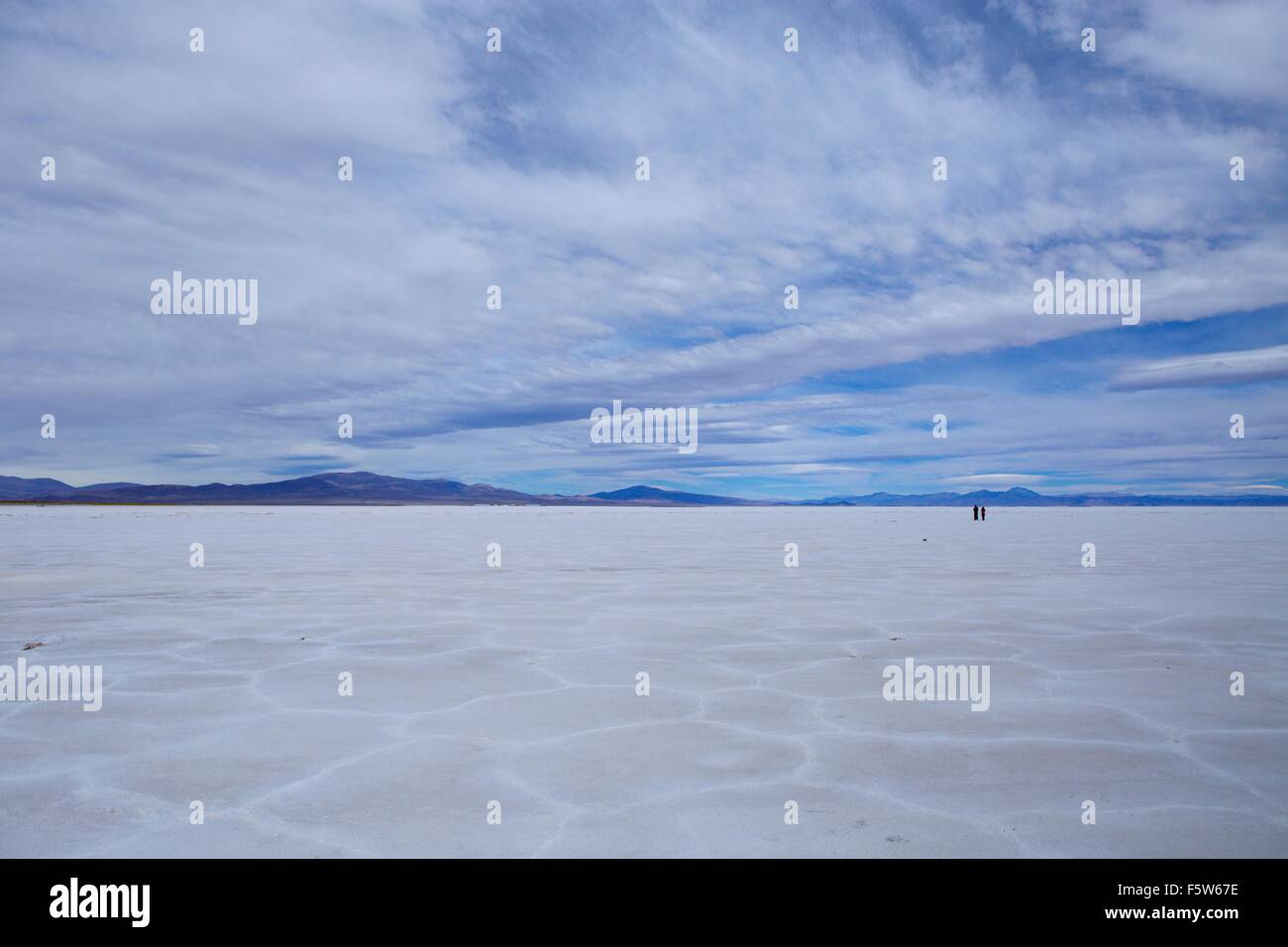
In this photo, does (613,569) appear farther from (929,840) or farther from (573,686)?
(929,840)

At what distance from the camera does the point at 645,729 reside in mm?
4086

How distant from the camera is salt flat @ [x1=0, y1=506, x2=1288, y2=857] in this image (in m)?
2.87

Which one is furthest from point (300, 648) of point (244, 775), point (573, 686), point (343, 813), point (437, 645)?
point (343, 813)

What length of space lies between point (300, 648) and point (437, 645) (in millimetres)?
978

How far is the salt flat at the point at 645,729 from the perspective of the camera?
9.41ft

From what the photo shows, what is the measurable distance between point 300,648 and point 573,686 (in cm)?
241

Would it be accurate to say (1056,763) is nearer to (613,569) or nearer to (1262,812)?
(1262,812)

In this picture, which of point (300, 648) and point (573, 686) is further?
point (300, 648)

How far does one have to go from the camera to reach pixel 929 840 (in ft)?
9.09

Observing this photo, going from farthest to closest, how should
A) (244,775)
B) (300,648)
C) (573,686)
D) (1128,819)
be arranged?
(300,648)
(573,686)
(244,775)
(1128,819)

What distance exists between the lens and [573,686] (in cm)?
499
